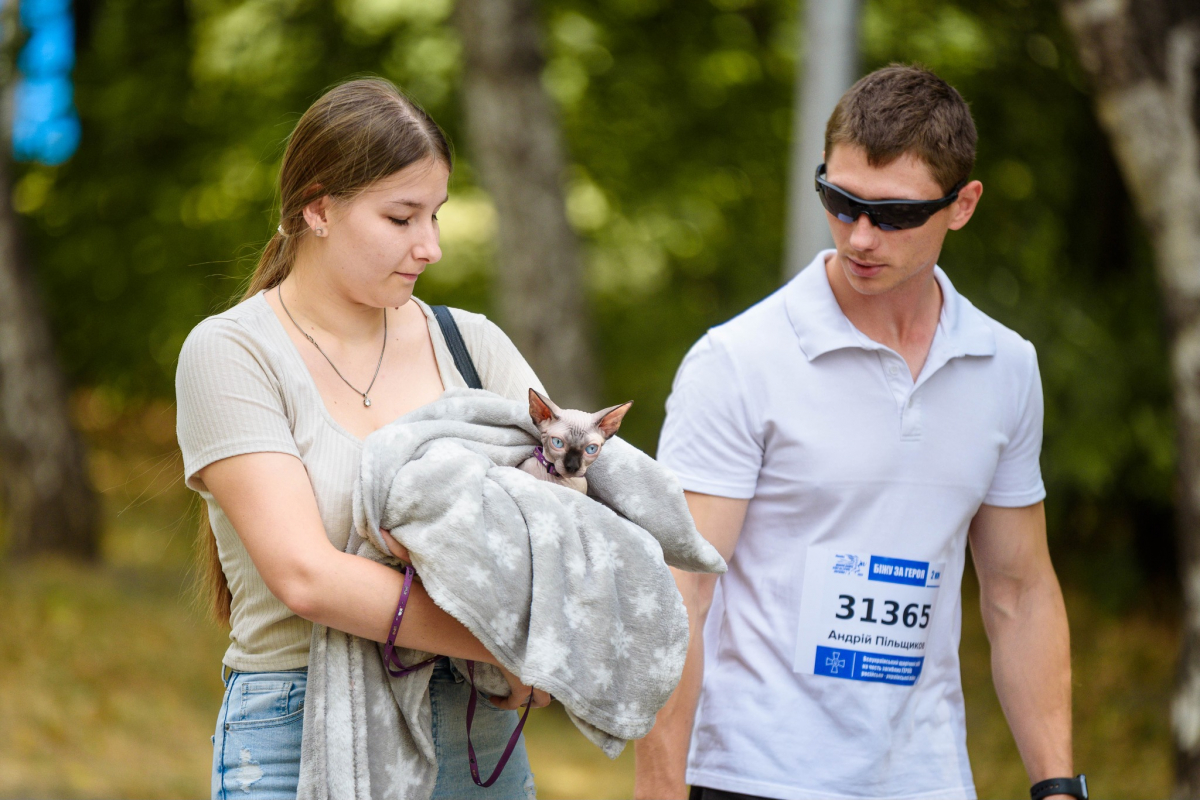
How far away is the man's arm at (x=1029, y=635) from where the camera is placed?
9.18 feet

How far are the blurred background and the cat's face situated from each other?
181 inches

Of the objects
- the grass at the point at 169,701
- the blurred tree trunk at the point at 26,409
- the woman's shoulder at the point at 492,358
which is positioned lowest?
the grass at the point at 169,701

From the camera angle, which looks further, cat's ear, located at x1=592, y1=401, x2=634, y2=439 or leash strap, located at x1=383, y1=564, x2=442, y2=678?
cat's ear, located at x1=592, y1=401, x2=634, y2=439

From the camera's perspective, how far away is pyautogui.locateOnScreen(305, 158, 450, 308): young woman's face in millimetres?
2082

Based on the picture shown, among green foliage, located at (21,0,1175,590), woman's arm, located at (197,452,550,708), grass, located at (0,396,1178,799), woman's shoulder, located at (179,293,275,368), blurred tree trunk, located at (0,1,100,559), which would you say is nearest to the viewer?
woman's arm, located at (197,452,550,708)

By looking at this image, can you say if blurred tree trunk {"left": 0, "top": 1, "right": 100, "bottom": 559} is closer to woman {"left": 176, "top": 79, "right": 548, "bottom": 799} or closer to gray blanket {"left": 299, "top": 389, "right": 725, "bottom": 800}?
woman {"left": 176, "top": 79, "right": 548, "bottom": 799}

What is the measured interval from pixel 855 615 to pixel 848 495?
257 millimetres

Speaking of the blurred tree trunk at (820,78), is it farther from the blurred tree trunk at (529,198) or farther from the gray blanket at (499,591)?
the gray blanket at (499,591)

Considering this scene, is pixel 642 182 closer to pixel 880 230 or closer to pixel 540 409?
pixel 880 230

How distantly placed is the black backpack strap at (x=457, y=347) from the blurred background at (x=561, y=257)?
428 cm

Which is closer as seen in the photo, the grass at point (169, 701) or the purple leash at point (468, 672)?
the purple leash at point (468, 672)

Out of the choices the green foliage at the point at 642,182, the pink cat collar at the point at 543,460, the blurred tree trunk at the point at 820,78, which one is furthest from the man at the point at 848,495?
the green foliage at the point at 642,182

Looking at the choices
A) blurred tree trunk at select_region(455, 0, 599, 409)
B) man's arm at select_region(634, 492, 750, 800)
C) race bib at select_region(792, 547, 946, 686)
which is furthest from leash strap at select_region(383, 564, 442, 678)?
blurred tree trunk at select_region(455, 0, 599, 409)

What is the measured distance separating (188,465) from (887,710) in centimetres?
153
